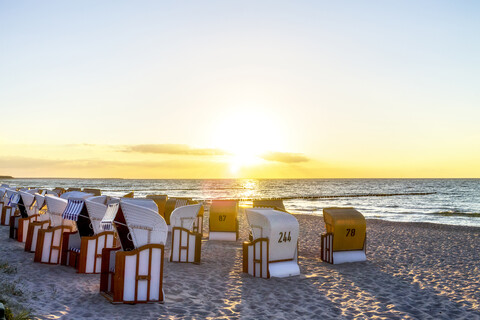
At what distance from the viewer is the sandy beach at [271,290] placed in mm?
7233

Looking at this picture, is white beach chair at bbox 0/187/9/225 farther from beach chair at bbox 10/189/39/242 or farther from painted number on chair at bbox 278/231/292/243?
painted number on chair at bbox 278/231/292/243

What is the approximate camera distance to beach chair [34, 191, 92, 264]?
34.5 feet

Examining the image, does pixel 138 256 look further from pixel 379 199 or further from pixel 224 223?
pixel 379 199

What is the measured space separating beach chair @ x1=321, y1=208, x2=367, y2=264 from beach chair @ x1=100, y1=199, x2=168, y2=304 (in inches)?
249

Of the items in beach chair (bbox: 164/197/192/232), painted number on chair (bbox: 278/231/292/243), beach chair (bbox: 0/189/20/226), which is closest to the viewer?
painted number on chair (bbox: 278/231/292/243)

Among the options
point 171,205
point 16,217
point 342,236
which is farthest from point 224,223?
point 16,217

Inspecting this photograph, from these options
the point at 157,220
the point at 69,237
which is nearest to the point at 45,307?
the point at 157,220

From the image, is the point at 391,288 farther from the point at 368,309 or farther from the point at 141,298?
the point at 141,298

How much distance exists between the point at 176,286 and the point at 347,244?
5.96m

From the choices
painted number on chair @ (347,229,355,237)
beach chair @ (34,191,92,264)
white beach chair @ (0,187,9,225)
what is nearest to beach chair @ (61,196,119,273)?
beach chair @ (34,191,92,264)

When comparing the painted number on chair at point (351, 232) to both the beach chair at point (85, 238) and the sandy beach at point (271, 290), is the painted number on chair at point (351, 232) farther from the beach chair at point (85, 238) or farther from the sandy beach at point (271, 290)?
the beach chair at point (85, 238)

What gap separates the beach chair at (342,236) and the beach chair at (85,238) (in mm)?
6575

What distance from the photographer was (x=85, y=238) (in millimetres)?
9641

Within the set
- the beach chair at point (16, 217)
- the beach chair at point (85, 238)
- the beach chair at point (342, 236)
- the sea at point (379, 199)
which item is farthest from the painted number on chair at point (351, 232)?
the sea at point (379, 199)
